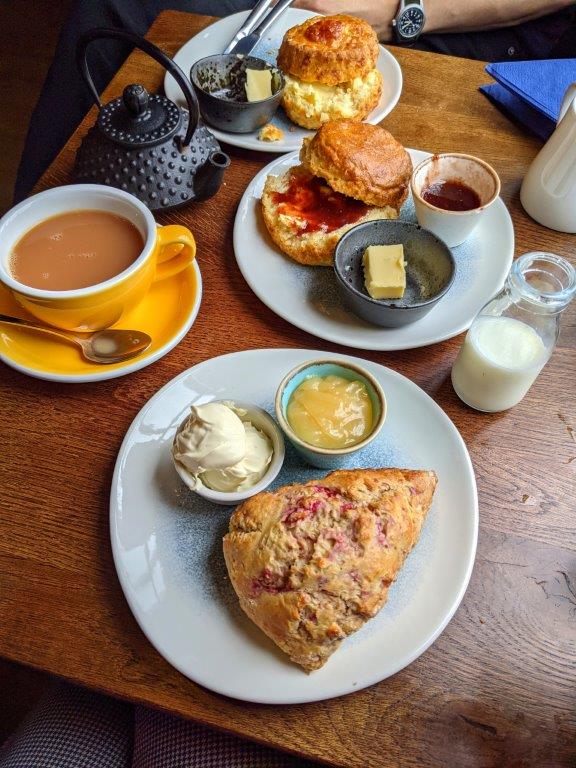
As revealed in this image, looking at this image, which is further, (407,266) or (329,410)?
(407,266)

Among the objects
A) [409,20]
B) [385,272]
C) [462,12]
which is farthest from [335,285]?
[462,12]

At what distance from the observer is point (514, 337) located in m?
1.17

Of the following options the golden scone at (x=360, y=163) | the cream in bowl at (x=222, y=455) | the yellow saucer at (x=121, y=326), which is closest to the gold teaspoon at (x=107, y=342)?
the yellow saucer at (x=121, y=326)

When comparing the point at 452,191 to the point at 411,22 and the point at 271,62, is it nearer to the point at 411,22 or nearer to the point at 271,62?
the point at 271,62

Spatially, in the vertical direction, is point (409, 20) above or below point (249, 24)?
above

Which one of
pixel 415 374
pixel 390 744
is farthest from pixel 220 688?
pixel 415 374

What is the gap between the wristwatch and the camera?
6.89 feet

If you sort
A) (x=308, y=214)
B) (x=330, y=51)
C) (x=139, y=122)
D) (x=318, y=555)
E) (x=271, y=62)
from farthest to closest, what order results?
1. (x=271, y=62)
2. (x=330, y=51)
3. (x=308, y=214)
4. (x=139, y=122)
5. (x=318, y=555)

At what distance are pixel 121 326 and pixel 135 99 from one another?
0.49 metres

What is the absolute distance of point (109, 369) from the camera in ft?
3.88

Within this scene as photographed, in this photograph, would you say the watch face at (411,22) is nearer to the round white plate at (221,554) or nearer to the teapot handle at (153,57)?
the teapot handle at (153,57)

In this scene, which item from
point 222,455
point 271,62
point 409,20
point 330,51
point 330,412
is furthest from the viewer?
point 409,20

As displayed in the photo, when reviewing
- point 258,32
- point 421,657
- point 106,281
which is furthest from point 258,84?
point 421,657

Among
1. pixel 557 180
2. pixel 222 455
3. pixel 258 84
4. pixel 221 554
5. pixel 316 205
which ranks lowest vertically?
pixel 221 554
